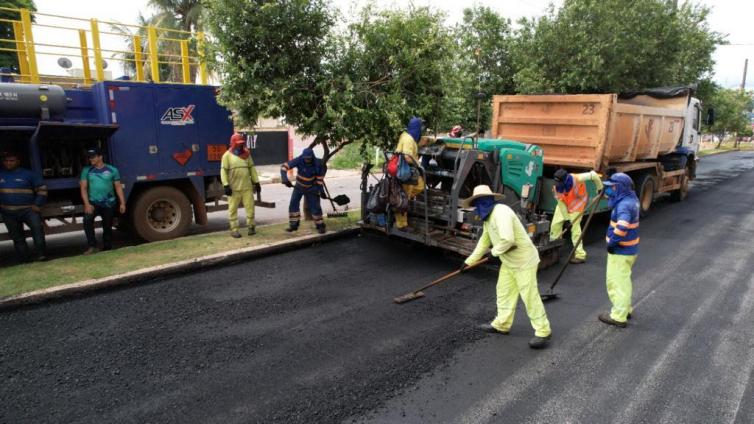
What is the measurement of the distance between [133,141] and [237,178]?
5.53ft

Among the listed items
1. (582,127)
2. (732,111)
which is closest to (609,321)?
(582,127)

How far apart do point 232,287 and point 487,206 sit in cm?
326

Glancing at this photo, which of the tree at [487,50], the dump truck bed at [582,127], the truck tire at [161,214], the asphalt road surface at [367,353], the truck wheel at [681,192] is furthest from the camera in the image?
the tree at [487,50]

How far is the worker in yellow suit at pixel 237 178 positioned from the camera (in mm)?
7602

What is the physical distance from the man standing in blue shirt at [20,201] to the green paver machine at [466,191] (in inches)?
183

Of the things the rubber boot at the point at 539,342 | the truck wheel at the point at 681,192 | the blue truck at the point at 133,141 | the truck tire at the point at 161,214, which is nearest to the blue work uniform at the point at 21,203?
the blue truck at the point at 133,141

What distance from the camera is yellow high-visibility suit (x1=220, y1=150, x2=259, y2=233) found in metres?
7.59

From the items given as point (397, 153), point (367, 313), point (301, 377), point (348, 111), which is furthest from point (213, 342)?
point (348, 111)

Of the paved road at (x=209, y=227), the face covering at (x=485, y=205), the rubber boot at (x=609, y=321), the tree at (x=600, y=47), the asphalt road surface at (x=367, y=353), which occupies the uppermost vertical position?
the tree at (x=600, y=47)

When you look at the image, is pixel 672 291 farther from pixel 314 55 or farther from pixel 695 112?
pixel 695 112

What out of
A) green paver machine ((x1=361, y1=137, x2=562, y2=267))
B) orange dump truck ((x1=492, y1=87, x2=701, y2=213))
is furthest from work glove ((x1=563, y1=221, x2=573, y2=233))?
orange dump truck ((x1=492, y1=87, x2=701, y2=213))

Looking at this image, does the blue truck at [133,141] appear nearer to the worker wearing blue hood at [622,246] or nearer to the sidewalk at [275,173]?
the worker wearing blue hood at [622,246]

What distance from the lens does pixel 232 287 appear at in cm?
583

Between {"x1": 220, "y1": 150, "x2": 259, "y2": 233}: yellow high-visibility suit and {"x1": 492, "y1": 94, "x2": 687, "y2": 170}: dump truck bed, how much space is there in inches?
207
